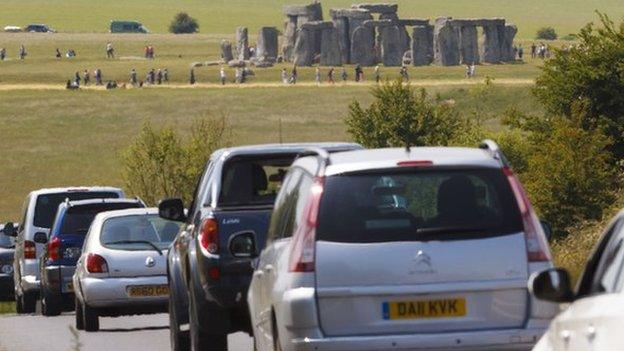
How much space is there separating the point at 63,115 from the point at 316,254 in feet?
313

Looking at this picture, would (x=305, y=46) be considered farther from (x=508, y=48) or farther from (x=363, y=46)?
(x=508, y=48)

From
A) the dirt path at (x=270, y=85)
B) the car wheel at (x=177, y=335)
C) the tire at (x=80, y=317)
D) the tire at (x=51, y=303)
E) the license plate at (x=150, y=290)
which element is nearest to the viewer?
the car wheel at (x=177, y=335)

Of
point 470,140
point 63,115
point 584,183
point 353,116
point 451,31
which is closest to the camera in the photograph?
point 584,183

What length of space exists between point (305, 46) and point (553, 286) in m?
130

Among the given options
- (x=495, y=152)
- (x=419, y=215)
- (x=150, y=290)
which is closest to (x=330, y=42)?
(x=150, y=290)

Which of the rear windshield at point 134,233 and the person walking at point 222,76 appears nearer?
the rear windshield at point 134,233

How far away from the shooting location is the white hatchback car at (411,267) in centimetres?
1073

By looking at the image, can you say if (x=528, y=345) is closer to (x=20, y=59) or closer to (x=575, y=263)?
(x=575, y=263)

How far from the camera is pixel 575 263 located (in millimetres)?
24578

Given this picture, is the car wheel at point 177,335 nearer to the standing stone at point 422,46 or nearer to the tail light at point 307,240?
the tail light at point 307,240

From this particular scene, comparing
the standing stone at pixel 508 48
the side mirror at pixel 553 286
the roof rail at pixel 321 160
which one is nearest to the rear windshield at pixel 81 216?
the roof rail at pixel 321 160

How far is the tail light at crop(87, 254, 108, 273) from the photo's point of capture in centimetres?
2112

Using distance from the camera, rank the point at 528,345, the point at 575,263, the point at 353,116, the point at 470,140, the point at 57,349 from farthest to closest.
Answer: the point at 353,116, the point at 470,140, the point at 575,263, the point at 57,349, the point at 528,345

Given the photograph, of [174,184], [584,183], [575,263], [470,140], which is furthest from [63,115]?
[575,263]
